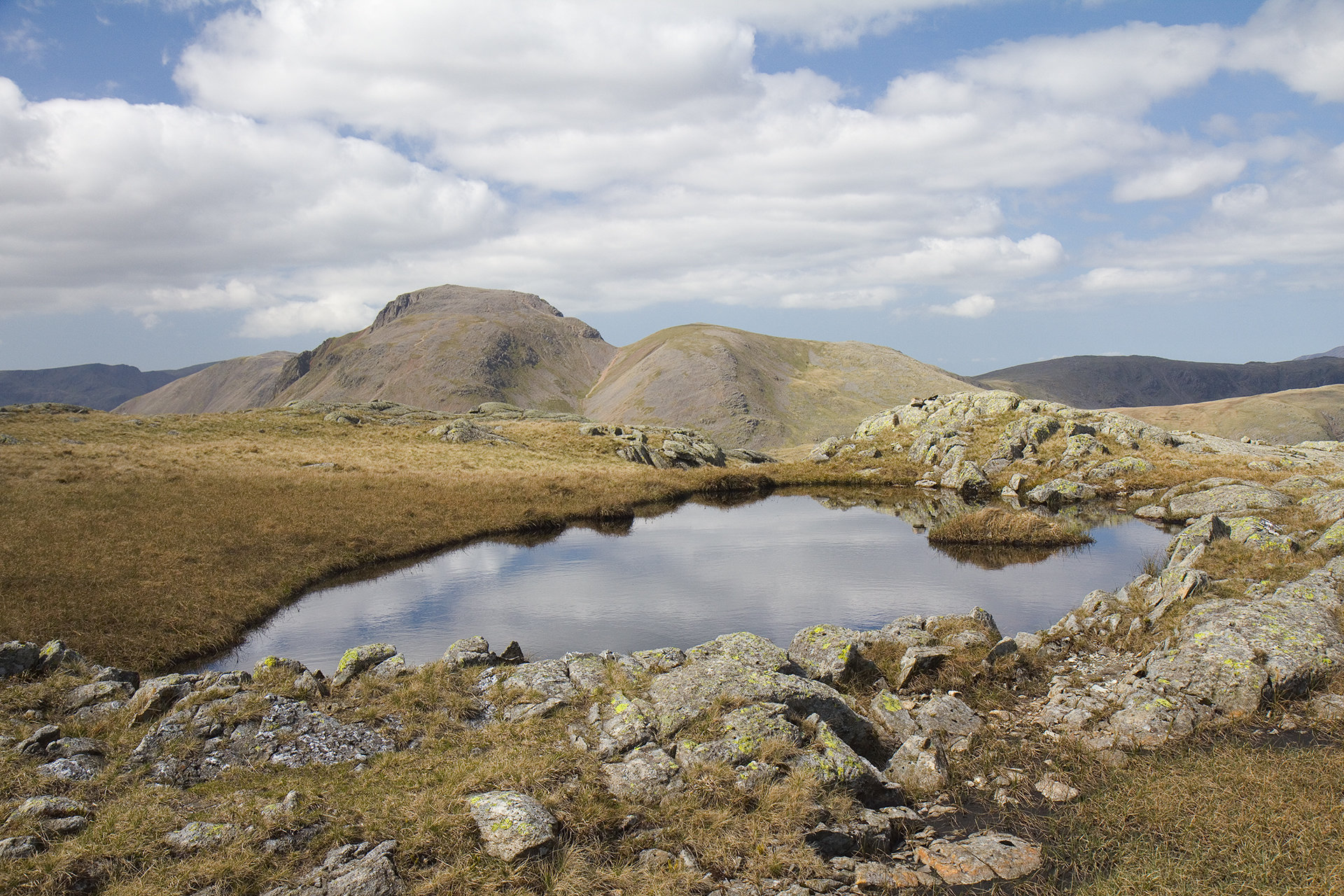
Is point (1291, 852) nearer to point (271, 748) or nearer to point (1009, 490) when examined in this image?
point (271, 748)

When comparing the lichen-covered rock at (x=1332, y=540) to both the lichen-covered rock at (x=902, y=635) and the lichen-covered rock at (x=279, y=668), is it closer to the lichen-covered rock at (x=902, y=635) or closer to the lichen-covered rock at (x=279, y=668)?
the lichen-covered rock at (x=902, y=635)

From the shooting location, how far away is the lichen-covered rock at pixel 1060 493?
52.1 meters

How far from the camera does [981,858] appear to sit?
10406mm

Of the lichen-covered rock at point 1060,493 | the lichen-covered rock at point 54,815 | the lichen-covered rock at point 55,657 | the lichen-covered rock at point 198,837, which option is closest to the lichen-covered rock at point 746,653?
the lichen-covered rock at point 198,837

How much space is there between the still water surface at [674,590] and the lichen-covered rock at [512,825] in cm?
1053

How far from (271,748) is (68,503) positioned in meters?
32.2

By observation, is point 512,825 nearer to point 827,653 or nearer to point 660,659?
point 660,659

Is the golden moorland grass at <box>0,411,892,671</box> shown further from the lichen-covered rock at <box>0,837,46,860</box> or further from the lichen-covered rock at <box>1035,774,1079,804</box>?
the lichen-covered rock at <box>1035,774,1079,804</box>

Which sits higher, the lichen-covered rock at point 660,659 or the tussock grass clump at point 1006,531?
the lichen-covered rock at point 660,659

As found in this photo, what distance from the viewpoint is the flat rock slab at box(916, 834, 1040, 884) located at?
33.1 feet

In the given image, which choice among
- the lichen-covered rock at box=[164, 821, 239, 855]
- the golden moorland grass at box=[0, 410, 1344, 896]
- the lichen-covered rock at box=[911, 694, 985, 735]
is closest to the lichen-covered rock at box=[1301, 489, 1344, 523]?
the golden moorland grass at box=[0, 410, 1344, 896]

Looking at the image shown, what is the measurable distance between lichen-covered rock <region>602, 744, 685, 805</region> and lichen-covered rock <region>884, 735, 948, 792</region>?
4.40 meters

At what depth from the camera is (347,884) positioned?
9055 mm

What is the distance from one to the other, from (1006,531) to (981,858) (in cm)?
3244
